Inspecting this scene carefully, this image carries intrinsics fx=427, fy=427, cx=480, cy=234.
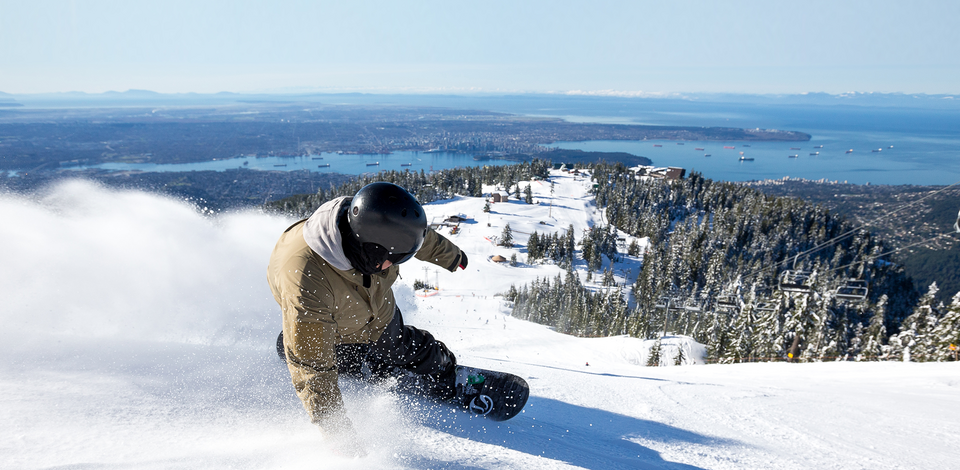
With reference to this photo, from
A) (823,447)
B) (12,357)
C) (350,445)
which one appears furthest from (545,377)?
(12,357)

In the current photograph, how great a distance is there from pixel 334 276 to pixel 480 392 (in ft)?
6.13

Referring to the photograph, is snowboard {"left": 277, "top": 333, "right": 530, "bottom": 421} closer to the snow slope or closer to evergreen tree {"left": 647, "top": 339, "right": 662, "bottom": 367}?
the snow slope

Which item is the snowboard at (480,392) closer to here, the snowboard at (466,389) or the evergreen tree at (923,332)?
the snowboard at (466,389)

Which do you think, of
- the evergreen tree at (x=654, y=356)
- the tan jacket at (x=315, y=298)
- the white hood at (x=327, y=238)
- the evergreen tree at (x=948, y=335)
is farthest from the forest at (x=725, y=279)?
the white hood at (x=327, y=238)

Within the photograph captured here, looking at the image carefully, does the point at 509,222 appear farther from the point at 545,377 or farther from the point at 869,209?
the point at 869,209

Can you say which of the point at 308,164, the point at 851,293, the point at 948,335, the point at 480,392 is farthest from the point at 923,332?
the point at 308,164

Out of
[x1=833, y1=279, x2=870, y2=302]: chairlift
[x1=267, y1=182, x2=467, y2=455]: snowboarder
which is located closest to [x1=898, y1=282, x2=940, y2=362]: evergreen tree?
[x1=833, y1=279, x2=870, y2=302]: chairlift

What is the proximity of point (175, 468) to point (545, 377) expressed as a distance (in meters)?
4.01

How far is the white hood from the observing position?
2.50 metres

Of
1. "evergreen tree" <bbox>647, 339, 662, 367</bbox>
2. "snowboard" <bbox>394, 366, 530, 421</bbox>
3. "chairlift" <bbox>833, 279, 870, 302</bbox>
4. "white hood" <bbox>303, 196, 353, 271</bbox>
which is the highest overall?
"white hood" <bbox>303, 196, 353, 271</bbox>

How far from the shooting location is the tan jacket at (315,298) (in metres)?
2.57

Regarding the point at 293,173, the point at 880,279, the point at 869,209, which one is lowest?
the point at 880,279

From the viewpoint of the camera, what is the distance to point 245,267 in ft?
24.1

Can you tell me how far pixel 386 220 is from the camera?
2447 millimetres
